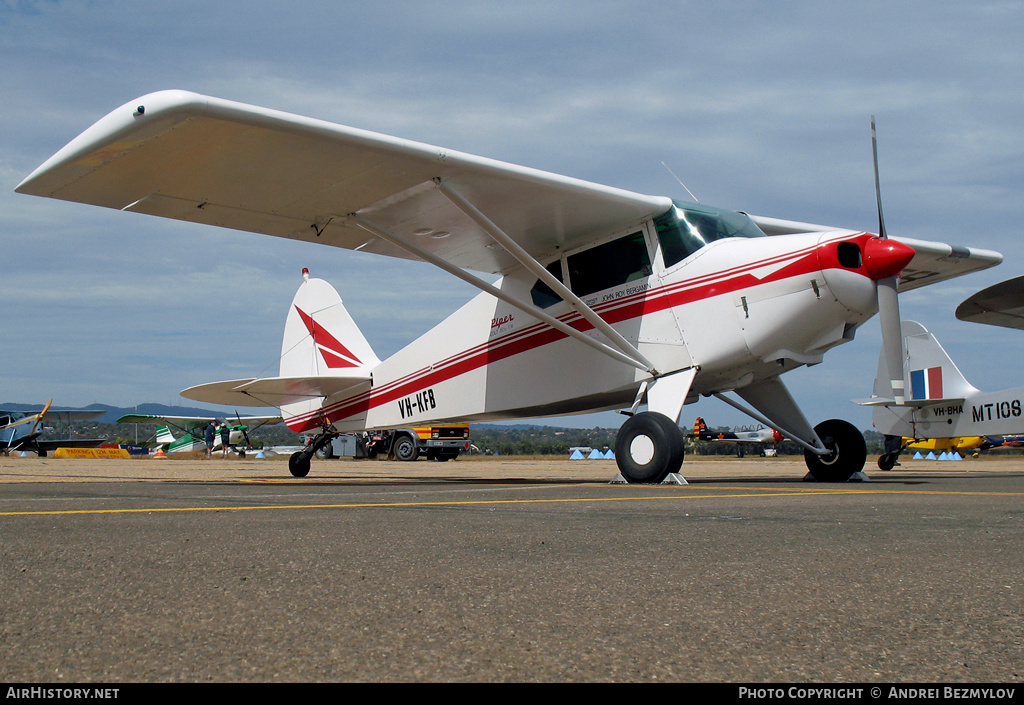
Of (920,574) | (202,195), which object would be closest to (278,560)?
(920,574)

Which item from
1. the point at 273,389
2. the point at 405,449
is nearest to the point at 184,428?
the point at 405,449

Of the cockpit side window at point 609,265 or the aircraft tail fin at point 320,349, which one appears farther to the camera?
the aircraft tail fin at point 320,349

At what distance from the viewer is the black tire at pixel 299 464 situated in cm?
1234

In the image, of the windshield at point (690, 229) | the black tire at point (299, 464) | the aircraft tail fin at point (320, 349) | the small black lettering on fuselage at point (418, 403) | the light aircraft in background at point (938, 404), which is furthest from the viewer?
the light aircraft in background at point (938, 404)

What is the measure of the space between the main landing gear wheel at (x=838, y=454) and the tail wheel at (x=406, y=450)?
22.1 metres

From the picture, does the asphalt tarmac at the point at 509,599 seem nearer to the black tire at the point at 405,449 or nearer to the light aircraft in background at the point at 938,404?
the light aircraft in background at the point at 938,404

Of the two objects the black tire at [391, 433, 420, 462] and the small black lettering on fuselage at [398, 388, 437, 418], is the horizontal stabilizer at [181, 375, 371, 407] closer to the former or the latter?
the small black lettering on fuselage at [398, 388, 437, 418]

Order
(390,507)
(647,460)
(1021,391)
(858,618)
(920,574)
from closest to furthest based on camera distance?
1. (858,618)
2. (920,574)
3. (390,507)
4. (647,460)
5. (1021,391)

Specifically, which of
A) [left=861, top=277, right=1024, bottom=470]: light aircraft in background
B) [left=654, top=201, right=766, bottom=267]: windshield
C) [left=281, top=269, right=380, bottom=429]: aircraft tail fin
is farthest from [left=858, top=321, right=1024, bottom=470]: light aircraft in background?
[left=281, top=269, right=380, bottom=429]: aircraft tail fin

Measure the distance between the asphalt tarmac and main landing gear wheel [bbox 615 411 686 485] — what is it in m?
3.74

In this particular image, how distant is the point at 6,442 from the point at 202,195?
124 ft

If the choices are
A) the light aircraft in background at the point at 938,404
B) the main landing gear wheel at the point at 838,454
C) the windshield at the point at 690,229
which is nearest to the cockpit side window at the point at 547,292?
the windshield at the point at 690,229

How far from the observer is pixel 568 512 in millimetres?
4281
